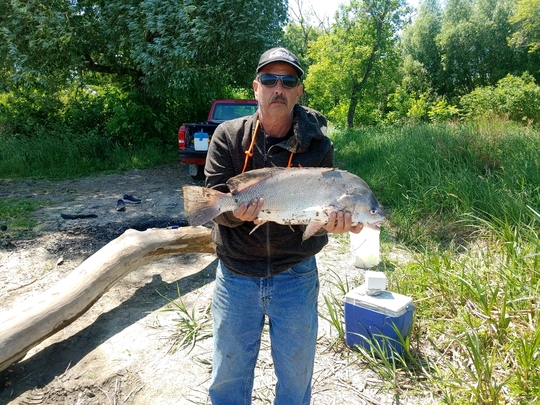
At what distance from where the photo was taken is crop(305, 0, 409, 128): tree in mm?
26641

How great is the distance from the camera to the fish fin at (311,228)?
2027mm

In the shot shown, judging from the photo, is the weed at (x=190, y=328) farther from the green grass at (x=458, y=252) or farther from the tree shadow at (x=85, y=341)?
the tree shadow at (x=85, y=341)

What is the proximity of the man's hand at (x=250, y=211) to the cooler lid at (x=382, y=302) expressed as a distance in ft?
5.59

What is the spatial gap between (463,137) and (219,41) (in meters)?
6.97

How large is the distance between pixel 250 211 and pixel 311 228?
12.6 inches

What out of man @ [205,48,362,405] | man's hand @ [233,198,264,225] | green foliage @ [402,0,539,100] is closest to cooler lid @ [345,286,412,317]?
man @ [205,48,362,405]

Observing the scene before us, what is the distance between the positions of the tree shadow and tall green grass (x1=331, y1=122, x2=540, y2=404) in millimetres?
2496

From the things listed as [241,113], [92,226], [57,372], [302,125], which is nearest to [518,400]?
[302,125]

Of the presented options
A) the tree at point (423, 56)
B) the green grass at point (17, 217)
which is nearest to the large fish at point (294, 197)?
the green grass at point (17, 217)

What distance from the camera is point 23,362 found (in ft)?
11.7

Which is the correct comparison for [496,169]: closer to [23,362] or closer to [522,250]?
[522,250]

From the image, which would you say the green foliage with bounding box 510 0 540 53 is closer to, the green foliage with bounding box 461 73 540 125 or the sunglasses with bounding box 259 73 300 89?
the green foliage with bounding box 461 73 540 125

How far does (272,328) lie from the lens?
88.4 inches

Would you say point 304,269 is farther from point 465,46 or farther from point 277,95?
point 465,46
